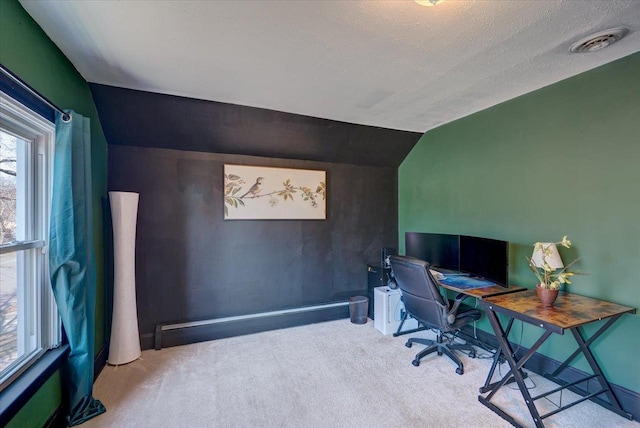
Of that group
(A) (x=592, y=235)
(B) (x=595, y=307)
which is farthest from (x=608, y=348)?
(A) (x=592, y=235)

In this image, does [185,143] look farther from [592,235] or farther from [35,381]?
[592,235]

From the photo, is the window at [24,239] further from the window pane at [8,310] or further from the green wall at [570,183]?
the green wall at [570,183]

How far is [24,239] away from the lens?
1656mm

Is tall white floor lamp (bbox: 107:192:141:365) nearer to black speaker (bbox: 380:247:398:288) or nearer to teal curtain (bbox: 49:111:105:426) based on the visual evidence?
teal curtain (bbox: 49:111:105:426)

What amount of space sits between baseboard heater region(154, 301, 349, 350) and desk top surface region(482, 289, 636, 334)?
75.5 inches

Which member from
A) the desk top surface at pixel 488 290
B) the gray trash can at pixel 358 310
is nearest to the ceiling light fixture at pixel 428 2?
the desk top surface at pixel 488 290

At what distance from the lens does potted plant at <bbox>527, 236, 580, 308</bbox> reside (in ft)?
6.29

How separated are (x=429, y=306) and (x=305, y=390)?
1.22m

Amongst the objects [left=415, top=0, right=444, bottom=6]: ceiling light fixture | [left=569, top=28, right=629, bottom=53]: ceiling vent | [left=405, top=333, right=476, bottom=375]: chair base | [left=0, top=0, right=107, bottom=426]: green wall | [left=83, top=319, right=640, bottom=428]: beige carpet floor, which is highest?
[left=569, top=28, right=629, bottom=53]: ceiling vent

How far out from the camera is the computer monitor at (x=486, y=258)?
2.40m

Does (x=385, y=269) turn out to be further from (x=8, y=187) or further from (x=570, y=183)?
(x=8, y=187)

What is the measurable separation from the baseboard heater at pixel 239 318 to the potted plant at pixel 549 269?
2137mm

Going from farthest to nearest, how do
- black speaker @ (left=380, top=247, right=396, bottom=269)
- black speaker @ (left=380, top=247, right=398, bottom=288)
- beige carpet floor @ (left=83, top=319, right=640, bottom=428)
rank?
black speaker @ (left=380, top=247, right=396, bottom=269) → black speaker @ (left=380, top=247, right=398, bottom=288) → beige carpet floor @ (left=83, top=319, right=640, bottom=428)

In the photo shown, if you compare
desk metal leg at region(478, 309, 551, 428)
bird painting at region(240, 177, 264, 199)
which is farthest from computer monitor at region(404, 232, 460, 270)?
bird painting at region(240, 177, 264, 199)
